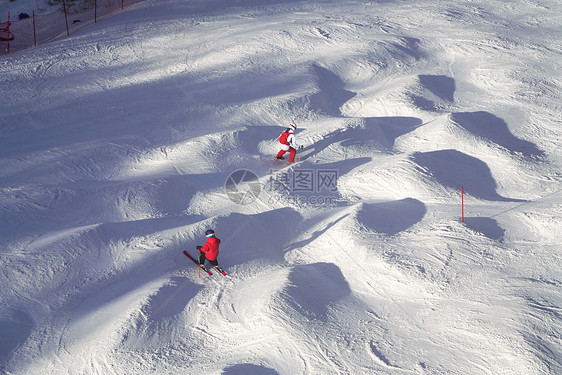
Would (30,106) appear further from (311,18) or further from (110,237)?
(311,18)

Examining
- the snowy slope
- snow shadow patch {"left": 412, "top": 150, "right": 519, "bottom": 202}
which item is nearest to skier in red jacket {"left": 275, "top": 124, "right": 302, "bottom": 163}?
the snowy slope

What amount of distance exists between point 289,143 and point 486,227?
5.26 meters

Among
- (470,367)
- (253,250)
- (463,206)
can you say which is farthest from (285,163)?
(470,367)

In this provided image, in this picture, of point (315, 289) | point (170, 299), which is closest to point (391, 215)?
point (315, 289)

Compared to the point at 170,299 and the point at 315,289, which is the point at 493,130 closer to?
the point at 315,289

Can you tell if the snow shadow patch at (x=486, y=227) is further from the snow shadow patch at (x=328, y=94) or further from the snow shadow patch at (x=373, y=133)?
the snow shadow patch at (x=328, y=94)

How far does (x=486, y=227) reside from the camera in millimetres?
10430

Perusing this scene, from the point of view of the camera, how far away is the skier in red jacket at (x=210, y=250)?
9.13m

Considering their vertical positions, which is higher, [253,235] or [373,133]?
[373,133]

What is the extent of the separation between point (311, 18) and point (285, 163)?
33.4 feet

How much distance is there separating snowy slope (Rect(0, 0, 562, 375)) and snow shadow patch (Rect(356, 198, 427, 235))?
7cm

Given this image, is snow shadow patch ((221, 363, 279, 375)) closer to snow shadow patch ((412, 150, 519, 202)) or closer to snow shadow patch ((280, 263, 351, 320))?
snow shadow patch ((280, 263, 351, 320))

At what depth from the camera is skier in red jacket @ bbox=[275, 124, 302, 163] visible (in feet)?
42.2

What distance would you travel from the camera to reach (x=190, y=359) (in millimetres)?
7543
